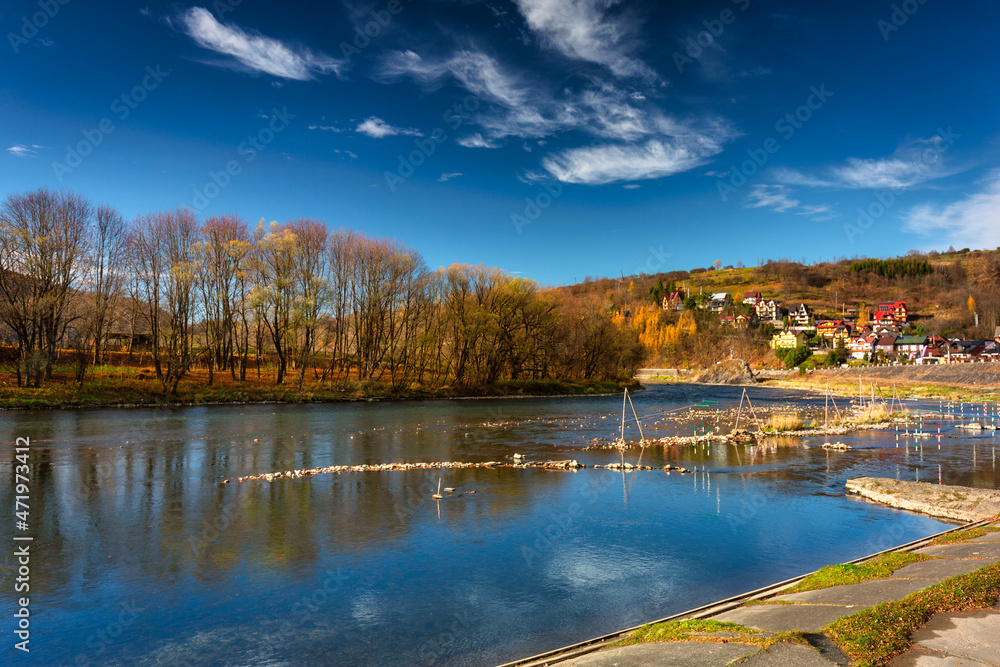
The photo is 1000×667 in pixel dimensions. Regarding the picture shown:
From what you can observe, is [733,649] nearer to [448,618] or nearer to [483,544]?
[448,618]

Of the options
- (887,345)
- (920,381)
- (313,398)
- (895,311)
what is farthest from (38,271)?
(895,311)

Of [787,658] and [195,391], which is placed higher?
[195,391]

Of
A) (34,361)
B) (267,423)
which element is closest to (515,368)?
(267,423)

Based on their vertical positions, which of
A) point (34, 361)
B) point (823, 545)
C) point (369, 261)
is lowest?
point (823, 545)

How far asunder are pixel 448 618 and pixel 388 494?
9861mm

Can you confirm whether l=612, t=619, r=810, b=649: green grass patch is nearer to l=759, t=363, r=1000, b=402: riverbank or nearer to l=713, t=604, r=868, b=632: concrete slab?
l=713, t=604, r=868, b=632: concrete slab

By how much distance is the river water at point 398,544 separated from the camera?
30.5ft

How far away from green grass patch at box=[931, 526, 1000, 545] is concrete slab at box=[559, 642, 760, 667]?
29.4ft

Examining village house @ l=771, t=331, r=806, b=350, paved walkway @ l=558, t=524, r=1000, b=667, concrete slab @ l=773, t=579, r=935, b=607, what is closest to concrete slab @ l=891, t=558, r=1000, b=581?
paved walkway @ l=558, t=524, r=1000, b=667

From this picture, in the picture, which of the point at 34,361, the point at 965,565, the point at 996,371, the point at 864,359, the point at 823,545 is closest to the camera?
the point at 965,565

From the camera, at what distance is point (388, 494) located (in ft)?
63.3

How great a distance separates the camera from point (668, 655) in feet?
21.8

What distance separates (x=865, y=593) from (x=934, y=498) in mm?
12055

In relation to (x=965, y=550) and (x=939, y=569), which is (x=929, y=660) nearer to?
(x=939, y=569)
